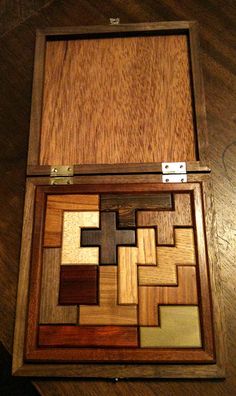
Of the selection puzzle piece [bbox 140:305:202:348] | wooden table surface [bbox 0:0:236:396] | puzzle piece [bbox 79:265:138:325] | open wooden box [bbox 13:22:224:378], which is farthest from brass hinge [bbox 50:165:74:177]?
puzzle piece [bbox 140:305:202:348]

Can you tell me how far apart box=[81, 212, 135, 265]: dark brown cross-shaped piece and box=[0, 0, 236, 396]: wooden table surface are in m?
0.19

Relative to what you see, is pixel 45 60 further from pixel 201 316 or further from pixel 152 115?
pixel 201 316

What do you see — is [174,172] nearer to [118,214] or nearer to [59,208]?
[118,214]

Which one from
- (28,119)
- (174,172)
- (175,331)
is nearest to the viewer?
(175,331)

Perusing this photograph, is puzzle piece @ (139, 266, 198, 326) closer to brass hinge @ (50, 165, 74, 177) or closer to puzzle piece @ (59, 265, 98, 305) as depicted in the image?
puzzle piece @ (59, 265, 98, 305)

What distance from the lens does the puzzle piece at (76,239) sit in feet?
2.56

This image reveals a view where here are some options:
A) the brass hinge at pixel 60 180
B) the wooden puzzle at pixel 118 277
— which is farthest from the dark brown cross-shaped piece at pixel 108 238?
the brass hinge at pixel 60 180

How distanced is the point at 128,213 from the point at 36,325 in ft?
0.98

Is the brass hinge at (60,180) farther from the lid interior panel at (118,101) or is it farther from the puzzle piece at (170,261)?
the puzzle piece at (170,261)

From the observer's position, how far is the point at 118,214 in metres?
0.81

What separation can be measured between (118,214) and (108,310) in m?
0.20

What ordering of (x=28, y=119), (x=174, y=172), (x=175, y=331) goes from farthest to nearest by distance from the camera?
1. (x=28, y=119)
2. (x=174, y=172)
3. (x=175, y=331)

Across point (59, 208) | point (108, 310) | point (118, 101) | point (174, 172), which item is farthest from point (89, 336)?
point (118, 101)

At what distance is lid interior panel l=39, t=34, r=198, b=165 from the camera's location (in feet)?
2.92
